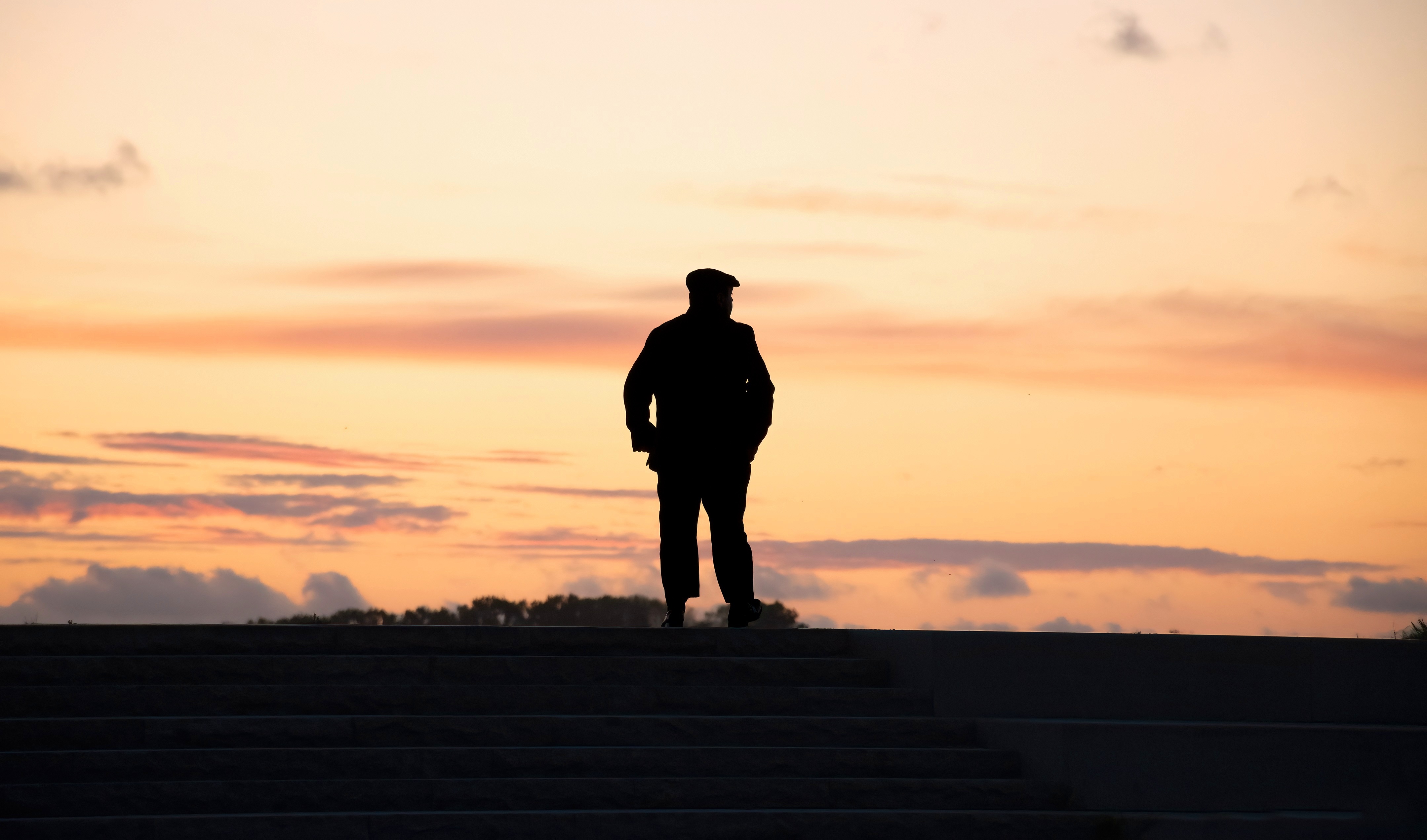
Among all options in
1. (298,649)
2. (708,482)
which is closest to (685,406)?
(708,482)

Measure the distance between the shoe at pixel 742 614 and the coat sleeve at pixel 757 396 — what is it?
1.19 m

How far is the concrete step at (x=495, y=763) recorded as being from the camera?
8.57 metres

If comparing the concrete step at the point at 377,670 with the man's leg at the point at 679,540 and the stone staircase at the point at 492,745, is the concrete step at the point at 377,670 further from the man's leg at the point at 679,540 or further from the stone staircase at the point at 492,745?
the man's leg at the point at 679,540

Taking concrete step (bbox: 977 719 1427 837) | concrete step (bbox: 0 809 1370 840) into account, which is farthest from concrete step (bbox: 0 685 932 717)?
concrete step (bbox: 977 719 1427 837)

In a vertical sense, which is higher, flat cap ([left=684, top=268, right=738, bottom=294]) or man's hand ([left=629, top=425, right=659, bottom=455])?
flat cap ([left=684, top=268, right=738, bottom=294])

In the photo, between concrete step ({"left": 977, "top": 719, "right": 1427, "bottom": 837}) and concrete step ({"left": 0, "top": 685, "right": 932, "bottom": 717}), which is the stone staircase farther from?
concrete step ({"left": 977, "top": 719, "right": 1427, "bottom": 837})

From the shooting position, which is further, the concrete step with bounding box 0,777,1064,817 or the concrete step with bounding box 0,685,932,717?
the concrete step with bounding box 0,685,932,717

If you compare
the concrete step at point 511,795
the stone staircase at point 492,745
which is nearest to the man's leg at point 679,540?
the stone staircase at point 492,745

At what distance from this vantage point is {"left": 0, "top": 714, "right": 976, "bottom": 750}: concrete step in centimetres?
884

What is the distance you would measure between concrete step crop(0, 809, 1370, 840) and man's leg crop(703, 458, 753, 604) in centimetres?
262

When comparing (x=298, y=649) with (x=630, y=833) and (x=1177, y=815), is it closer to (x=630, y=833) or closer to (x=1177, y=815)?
(x=630, y=833)

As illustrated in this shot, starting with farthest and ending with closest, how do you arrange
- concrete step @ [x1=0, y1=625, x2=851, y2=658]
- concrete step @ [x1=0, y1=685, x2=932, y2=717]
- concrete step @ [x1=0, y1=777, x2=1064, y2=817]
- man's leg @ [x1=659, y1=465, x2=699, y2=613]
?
1. man's leg @ [x1=659, y1=465, x2=699, y2=613]
2. concrete step @ [x1=0, y1=625, x2=851, y2=658]
3. concrete step @ [x1=0, y1=685, x2=932, y2=717]
4. concrete step @ [x1=0, y1=777, x2=1064, y2=817]

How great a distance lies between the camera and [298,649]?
32.0 feet

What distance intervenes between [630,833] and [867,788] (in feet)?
4.89
